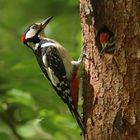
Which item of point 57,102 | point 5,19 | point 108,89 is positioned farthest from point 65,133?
point 5,19

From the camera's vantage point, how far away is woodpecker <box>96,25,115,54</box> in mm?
3842

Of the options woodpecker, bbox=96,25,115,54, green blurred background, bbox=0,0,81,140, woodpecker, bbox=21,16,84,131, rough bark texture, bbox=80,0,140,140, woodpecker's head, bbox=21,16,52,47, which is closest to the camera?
rough bark texture, bbox=80,0,140,140

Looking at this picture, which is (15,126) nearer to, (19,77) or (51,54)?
(19,77)

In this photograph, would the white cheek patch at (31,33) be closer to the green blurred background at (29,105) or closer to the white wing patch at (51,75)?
the green blurred background at (29,105)

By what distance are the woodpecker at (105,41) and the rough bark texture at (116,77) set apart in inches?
1.5

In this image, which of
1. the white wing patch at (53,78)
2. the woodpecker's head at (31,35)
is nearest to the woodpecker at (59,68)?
the white wing patch at (53,78)

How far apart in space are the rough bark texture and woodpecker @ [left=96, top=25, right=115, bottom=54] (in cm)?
4

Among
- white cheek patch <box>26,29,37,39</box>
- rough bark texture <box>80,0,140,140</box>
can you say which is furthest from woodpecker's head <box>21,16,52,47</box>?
rough bark texture <box>80,0,140,140</box>

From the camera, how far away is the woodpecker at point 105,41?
3.84 metres

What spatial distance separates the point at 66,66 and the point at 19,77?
2.07 ft

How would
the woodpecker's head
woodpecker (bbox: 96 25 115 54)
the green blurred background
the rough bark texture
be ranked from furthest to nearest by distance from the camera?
the woodpecker's head → the green blurred background → woodpecker (bbox: 96 25 115 54) → the rough bark texture

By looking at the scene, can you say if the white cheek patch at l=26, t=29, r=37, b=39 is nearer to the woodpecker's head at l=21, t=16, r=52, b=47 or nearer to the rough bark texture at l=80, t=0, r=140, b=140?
the woodpecker's head at l=21, t=16, r=52, b=47

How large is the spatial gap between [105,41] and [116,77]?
0.98 feet

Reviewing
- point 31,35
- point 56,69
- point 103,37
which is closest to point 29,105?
point 56,69
